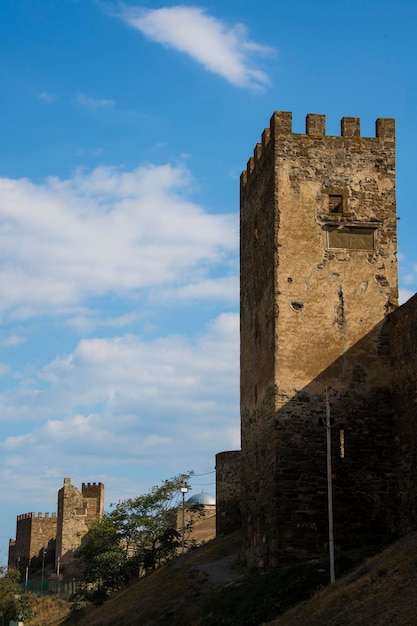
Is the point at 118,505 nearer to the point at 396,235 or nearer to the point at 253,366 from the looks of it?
the point at 253,366

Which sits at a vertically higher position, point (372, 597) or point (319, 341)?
point (319, 341)

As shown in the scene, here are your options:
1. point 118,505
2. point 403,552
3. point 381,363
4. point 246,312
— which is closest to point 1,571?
point 118,505

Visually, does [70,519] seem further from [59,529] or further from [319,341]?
[319,341]

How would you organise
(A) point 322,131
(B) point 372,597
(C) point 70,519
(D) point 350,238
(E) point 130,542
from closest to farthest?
(B) point 372,597 < (D) point 350,238 < (A) point 322,131 < (E) point 130,542 < (C) point 70,519

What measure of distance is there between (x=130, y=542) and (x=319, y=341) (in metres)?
20.3

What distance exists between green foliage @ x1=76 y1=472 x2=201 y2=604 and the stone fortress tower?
11.0m

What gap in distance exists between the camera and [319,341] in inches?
971

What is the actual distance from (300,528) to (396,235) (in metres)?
7.66

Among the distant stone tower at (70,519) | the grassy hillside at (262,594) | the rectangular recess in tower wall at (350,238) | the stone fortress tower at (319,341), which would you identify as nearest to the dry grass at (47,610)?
the grassy hillside at (262,594)

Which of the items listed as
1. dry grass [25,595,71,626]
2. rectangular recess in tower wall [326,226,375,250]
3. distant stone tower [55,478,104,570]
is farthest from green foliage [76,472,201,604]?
distant stone tower [55,478,104,570]

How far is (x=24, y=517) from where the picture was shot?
8025cm

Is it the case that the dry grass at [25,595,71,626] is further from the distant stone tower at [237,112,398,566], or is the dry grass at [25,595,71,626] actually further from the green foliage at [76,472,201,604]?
the distant stone tower at [237,112,398,566]

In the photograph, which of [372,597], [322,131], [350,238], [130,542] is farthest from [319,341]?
[130,542]

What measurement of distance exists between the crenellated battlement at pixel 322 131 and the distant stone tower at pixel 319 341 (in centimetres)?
A: 3
